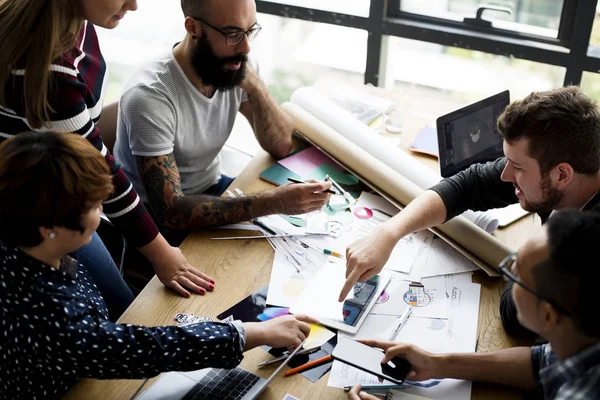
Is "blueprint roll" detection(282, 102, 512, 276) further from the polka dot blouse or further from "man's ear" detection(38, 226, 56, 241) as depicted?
"man's ear" detection(38, 226, 56, 241)

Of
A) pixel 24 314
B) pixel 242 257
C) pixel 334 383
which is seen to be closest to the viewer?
pixel 24 314

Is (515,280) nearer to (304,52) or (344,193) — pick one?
(344,193)

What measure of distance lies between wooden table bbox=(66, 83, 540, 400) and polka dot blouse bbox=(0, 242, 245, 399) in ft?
0.30

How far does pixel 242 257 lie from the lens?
177cm

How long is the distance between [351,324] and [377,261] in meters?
0.19

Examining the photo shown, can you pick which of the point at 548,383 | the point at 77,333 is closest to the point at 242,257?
the point at 77,333

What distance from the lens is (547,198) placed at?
166 centimetres

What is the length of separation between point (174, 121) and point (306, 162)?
46 cm

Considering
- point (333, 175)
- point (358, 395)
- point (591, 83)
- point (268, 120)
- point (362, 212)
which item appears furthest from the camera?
point (591, 83)

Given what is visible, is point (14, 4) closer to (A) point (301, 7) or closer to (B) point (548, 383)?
(B) point (548, 383)

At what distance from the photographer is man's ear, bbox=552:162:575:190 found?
1614mm

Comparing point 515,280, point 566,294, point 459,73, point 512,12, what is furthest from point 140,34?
point 566,294

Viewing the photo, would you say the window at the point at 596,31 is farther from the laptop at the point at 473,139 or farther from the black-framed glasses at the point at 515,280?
the black-framed glasses at the point at 515,280

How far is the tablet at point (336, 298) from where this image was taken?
1.56 meters
